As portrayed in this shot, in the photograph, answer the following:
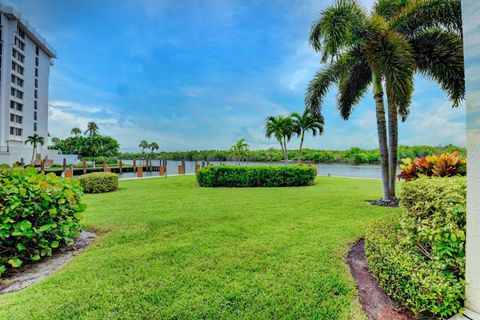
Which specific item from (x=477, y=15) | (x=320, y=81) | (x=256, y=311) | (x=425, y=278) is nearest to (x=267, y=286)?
(x=256, y=311)

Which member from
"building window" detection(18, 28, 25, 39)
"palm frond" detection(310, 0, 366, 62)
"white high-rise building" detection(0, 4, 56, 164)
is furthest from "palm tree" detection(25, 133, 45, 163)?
"palm frond" detection(310, 0, 366, 62)

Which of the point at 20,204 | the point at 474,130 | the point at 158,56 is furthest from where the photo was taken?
the point at 158,56

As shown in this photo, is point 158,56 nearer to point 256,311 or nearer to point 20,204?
point 20,204

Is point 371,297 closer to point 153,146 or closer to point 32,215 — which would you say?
point 32,215

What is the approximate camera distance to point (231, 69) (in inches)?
650

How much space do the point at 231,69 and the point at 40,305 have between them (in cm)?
1607

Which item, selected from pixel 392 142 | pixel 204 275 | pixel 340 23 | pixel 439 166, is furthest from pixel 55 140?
pixel 439 166

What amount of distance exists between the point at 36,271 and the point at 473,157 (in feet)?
15.9

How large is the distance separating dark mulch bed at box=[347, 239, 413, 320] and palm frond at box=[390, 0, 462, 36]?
7.66 metres

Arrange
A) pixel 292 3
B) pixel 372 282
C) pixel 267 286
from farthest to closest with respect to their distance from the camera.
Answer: pixel 292 3
pixel 372 282
pixel 267 286

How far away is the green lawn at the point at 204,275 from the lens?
7.34 ft

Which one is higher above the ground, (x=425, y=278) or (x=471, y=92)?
(x=471, y=92)

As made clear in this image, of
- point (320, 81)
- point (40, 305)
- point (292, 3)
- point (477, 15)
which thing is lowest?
point (40, 305)

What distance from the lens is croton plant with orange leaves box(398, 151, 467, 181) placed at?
371 cm
